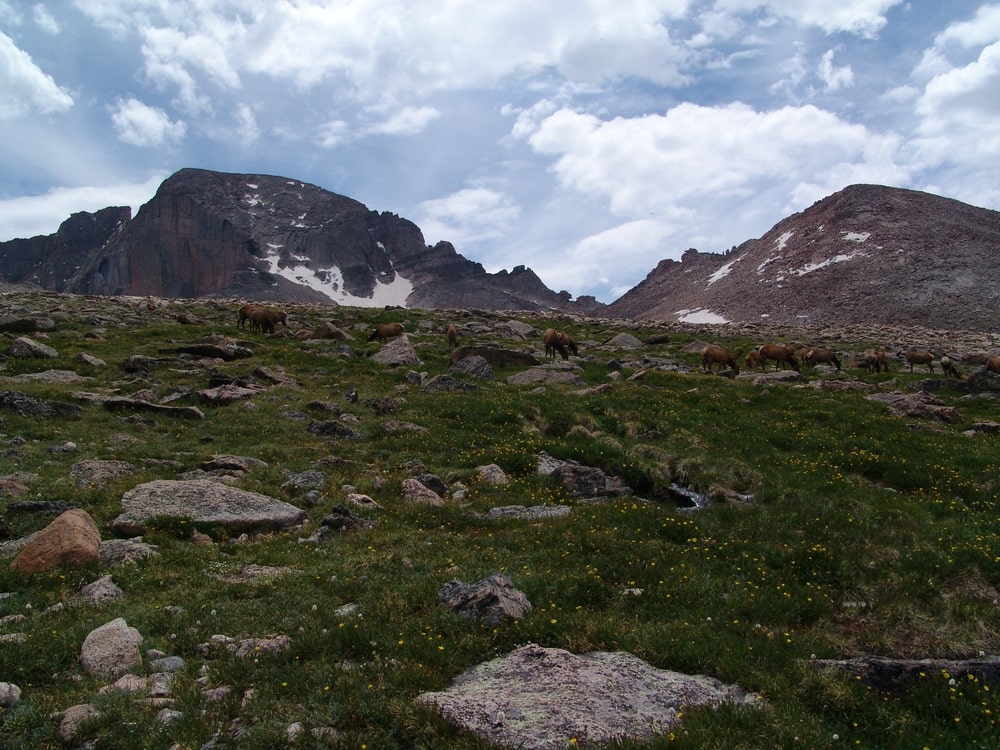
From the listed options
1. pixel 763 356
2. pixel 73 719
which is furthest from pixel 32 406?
pixel 763 356

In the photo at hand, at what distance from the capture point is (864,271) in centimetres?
11675

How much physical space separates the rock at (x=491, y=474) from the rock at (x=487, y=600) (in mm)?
6305

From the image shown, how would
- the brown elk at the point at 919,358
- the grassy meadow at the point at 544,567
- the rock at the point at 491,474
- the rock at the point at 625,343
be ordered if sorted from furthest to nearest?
the rock at the point at 625,343 < the brown elk at the point at 919,358 < the rock at the point at 491,474 < the grassy meadow at the point at 544,567

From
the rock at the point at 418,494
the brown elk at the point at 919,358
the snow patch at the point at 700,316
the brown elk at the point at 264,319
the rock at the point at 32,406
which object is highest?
the snow patch at the point at 700,316

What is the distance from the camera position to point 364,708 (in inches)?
252

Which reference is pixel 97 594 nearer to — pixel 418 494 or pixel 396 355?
pixel 418 494

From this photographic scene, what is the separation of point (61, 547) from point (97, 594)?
145cm

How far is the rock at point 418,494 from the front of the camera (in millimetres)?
14070

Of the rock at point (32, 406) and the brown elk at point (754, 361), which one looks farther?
the brown elk at point (754, 361)

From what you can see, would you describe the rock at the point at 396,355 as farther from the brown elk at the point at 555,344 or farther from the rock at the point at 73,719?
the rock at the point at 73,719

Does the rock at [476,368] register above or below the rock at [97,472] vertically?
above

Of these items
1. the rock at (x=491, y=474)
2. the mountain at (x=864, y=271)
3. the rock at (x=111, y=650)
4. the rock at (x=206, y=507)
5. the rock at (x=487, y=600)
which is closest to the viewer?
the rock at (x=111, y=650)

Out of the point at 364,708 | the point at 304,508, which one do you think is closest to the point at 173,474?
the point at 304,508

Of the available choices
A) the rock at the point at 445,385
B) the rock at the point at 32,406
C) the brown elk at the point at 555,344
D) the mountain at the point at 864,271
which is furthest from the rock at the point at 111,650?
the mountain at the point at 864,271
